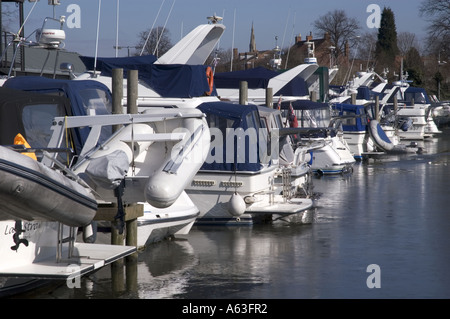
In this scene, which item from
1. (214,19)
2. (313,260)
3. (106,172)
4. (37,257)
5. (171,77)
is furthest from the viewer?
(214,19)

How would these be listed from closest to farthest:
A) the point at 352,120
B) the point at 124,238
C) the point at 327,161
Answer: the point at 124,238
the point at 327,161
the point at 352,120

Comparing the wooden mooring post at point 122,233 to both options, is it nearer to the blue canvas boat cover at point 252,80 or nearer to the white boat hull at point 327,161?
the white boat hull at point 327,161

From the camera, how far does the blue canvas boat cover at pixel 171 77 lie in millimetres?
17438

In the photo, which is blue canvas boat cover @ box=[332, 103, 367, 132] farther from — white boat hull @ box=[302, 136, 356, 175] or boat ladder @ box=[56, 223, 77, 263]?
boat ladder @ box=[56, 223, 77, 263]

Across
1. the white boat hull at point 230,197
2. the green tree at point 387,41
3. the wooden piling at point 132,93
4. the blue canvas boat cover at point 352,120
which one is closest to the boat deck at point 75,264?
the wooden piling at point 132,93

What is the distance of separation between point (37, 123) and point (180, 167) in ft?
8.28

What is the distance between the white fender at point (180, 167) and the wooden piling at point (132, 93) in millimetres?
2129

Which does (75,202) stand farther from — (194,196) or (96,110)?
(194,196)

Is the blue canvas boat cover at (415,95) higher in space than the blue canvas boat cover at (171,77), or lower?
higher

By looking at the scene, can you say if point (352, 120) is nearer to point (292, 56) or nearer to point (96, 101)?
point (96, 101)

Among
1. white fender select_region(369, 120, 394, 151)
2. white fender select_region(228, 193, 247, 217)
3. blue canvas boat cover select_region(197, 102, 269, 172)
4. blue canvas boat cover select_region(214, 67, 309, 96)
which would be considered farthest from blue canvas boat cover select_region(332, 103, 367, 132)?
white fender select_region(228, 193, 247, 217)

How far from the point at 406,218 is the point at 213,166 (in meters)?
4.60

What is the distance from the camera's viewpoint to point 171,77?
17.7 meters

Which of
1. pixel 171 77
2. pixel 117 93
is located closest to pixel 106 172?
pixel 117 93
